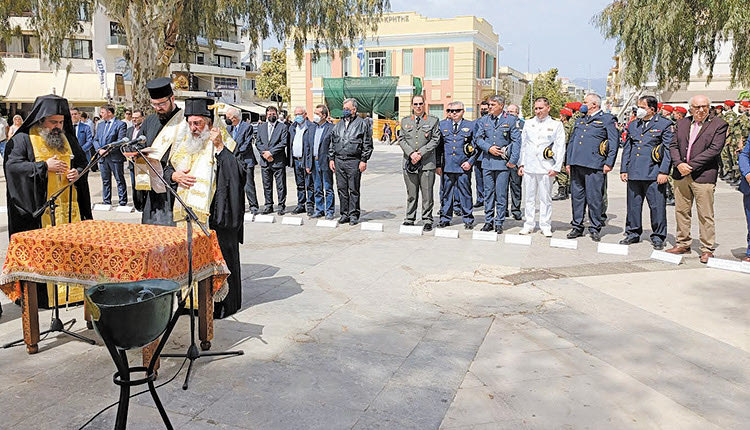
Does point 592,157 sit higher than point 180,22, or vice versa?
point 180,22

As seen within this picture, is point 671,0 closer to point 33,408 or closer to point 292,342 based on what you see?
point 292,342

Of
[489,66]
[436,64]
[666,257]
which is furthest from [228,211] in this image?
[489,66]

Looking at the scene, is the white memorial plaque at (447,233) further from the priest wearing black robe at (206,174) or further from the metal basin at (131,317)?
the metal basin at (131,317)

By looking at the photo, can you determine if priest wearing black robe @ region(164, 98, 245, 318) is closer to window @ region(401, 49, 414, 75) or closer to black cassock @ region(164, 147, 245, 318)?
black cassock @ region(164, 147, 245, 318)

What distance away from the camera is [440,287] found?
6406 millimetres

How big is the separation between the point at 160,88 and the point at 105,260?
67.0 inches

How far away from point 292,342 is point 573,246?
15.3ft

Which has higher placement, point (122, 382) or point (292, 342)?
point (122, 382)

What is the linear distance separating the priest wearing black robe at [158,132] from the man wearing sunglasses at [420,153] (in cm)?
448

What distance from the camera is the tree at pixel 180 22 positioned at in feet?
52.2

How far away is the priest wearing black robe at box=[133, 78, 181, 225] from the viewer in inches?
205

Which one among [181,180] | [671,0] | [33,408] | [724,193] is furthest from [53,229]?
[671,0]

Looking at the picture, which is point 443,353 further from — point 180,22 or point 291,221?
point 180,22

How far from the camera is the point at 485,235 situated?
8.80 metres
